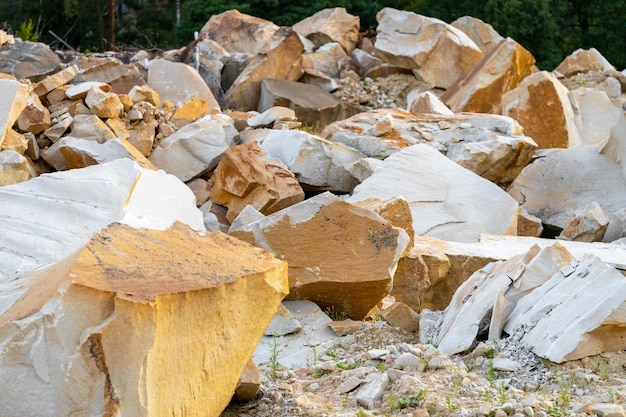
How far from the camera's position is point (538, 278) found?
15.2 feet

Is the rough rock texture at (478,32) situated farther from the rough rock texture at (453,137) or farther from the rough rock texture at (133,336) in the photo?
the rough rock texture at (133,336)

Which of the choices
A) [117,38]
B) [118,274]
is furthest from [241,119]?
[117,38]

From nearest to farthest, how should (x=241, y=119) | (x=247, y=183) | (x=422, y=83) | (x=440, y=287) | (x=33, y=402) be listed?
(x=33, y=402), (x=440, y=287), (x=247, y=183), (x=241, y=119), (x=422, y=83)

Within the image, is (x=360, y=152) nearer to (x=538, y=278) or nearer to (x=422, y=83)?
(x=538, y=278)

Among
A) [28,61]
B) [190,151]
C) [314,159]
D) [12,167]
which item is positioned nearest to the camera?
[12,167]

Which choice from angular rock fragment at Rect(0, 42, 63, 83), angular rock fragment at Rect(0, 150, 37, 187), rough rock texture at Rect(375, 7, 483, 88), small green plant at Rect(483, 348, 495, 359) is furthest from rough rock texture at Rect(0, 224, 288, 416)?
rough rock texture at Rect(375, 7, 483, 88)

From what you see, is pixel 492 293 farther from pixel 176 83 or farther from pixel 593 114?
pixel 593 114

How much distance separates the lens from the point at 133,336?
8.75 ft

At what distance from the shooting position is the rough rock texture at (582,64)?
1432 cm

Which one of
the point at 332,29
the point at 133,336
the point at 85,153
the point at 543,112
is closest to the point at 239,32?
the point at 332,29

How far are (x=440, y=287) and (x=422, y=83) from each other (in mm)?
8404

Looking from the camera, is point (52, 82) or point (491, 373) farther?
point (52, 82)

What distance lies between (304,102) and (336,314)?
7072 millimetres

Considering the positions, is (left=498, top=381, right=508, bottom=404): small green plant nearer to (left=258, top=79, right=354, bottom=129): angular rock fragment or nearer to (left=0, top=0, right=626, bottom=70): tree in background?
(left=258, top=79, right=354, bottom=129): angular rock fragment
